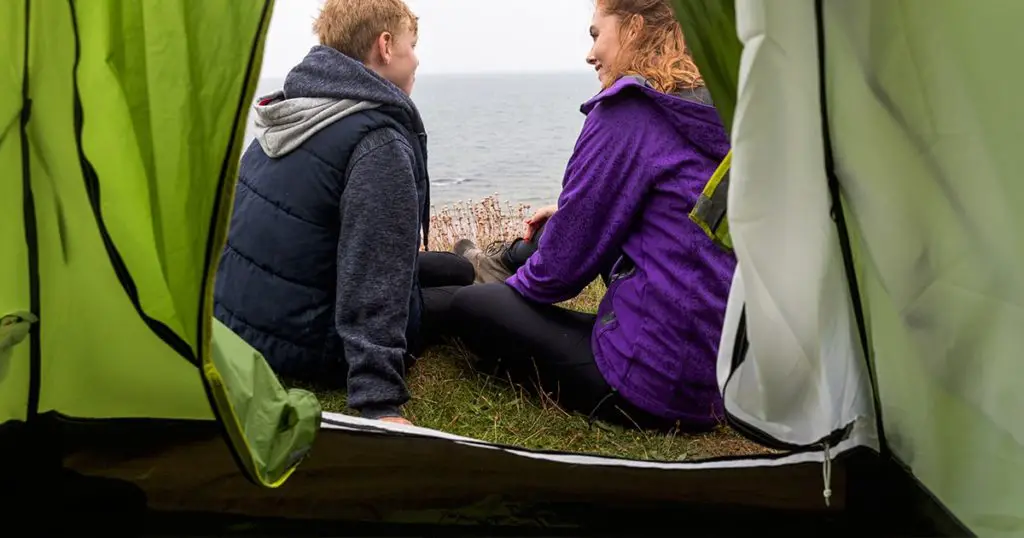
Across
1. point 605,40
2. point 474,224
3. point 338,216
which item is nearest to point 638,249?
point 605,40

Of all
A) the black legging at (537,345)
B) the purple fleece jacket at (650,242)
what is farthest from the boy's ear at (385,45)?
the black legging at (537,345)

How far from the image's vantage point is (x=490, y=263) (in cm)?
267

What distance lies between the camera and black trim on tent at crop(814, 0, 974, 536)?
1.08m

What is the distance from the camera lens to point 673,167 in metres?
1.73

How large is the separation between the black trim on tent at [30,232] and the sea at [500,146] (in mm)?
912

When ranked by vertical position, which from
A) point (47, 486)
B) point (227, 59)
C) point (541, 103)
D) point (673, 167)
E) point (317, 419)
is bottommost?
point (541, 103)

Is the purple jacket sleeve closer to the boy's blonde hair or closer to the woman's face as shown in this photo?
the woman's face

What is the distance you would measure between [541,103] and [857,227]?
23.1 metres

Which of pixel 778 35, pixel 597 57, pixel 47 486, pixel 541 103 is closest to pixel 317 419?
pixel 47 486

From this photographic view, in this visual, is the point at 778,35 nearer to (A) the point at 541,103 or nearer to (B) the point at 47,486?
(B) the point at 47,486

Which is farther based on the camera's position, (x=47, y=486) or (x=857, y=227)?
(x=47, y=486)

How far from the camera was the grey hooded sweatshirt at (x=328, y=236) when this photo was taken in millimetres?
1789

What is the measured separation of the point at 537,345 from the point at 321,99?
71 centimetres

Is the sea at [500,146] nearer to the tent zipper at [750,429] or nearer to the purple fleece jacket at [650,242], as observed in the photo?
the purple fleece jacket at [650,242]
